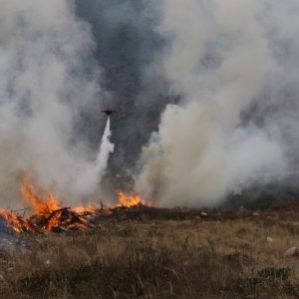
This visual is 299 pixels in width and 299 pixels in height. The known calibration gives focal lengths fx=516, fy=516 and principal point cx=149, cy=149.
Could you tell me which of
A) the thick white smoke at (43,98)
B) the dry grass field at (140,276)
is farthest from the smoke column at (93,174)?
the dry grass field at (140,276)

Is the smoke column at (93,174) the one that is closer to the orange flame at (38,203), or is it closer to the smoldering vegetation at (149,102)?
the smoldering vegetation at (149,102)

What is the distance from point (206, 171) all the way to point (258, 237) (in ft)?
46.1

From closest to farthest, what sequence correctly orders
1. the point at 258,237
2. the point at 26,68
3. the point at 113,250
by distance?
the point at 113,250 < the point at 258,237 < the point at 26,68

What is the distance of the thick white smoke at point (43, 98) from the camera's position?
28.2 m

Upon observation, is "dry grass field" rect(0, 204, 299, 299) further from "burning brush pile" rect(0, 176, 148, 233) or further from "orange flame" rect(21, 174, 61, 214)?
"orange flame" rect(21, 174, 61, 214)

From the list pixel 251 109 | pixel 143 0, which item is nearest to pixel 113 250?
pixel 251 109

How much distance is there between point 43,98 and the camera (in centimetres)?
3200

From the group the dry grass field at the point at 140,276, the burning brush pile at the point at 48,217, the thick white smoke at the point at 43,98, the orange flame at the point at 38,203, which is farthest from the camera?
the thick white smoke at the point at 43,98

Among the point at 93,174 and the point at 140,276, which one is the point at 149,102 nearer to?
the point at 93,174

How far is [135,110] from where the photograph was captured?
150ft

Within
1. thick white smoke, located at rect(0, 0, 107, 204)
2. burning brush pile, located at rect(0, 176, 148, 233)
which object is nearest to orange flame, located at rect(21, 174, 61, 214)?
burning brush pile, located at rect(0, 176, 148, 233)

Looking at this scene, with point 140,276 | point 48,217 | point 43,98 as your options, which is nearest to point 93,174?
point 43,98

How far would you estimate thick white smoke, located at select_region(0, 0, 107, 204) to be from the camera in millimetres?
28234

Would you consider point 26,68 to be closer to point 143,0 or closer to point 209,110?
point 209,110
